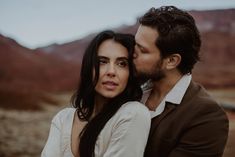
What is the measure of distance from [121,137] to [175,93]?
0.28 meters

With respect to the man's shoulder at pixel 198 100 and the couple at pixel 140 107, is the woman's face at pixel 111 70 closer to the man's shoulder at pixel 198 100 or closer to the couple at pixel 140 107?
the couple at pixel 140 107

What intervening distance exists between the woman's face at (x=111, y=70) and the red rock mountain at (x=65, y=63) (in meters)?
1.49

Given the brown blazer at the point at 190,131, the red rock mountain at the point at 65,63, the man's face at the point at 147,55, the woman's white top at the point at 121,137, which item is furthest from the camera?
the red rock mountain at the point at 65,63

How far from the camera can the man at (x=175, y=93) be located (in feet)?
5.42

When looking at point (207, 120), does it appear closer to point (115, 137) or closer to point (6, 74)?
point (115, 137)

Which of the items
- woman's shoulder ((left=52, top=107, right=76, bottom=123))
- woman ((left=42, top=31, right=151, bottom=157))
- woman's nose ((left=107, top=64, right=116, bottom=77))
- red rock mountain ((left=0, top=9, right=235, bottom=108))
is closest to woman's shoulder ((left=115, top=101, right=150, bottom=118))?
woman ((left=42, top=31, right=151, bottom=157))

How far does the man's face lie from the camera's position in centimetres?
175

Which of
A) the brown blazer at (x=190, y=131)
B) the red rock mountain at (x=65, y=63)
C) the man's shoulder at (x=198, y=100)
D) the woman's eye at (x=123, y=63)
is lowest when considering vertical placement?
the red rock mountain at (x=65, y=63)

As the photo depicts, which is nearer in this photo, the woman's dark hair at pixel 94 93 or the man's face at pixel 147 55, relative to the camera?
the woman's dark hair at pixel 94 93

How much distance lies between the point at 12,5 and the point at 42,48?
323 mm

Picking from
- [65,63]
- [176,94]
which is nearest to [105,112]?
[176,94]

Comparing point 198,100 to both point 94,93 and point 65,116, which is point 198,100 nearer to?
point 94,93

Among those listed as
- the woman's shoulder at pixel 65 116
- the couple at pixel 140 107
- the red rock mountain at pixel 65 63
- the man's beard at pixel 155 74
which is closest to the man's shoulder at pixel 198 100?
the couple at pixel 140 107

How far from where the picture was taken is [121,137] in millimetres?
1551
